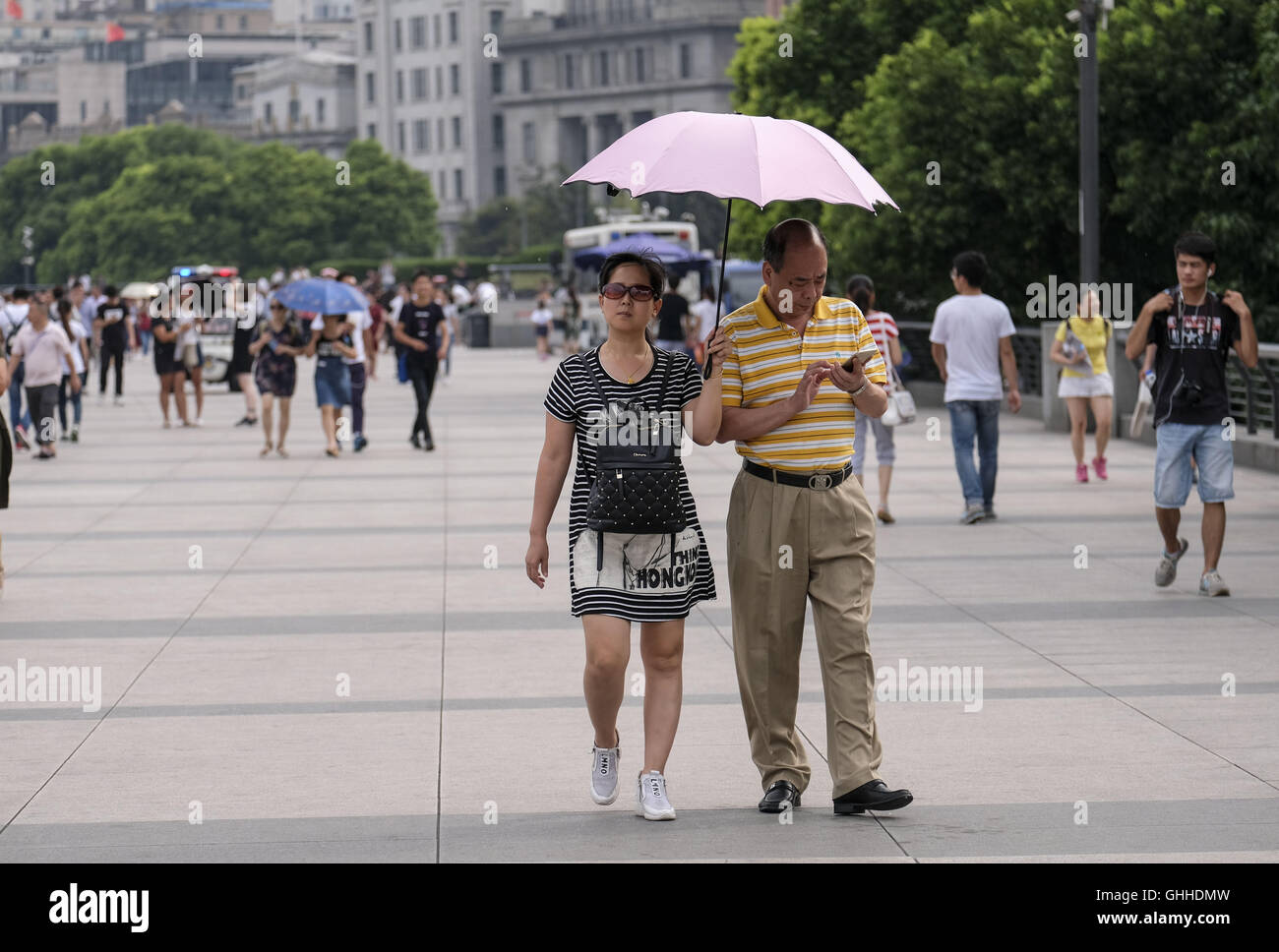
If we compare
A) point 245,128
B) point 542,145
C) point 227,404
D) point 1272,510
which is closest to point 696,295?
point 227,404

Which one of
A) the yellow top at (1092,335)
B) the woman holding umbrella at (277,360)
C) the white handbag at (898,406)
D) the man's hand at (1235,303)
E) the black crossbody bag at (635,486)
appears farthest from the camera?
the woman holding umbrella at (277,360)

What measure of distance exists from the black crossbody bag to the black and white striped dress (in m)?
0.04

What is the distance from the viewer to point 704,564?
245 inches

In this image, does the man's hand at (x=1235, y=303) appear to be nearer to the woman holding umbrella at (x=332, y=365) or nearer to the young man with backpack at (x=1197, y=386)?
the young man with backpack at (x=1197, y=386)

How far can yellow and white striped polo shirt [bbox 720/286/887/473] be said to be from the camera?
6188 millimetres

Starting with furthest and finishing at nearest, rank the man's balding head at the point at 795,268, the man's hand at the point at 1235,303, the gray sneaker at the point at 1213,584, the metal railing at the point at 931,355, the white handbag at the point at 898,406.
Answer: the metal railing at the point at 931,355
the white handbag at the point at 898,406
the gray sneaker at the point at 1213,584
the man's hand at the point at 1235,303
the man's balding head at the point at 795,268

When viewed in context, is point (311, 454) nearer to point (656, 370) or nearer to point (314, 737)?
point (314, 737)

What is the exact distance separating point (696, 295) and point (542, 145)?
288 ft

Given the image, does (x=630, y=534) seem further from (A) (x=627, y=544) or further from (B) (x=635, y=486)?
(B) (x=635, y=486)

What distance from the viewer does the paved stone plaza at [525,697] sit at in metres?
6.05

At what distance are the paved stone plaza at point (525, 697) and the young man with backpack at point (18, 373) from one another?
5.88m

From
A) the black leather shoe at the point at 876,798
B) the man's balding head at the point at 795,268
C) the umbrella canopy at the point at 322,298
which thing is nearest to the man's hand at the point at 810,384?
the man's balding head at the point at 795,268

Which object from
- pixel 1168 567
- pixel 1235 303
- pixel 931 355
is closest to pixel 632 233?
pixel 931 355

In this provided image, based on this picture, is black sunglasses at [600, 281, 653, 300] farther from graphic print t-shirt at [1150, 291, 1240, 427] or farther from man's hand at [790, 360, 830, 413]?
graphic print t-shirt at [1150, 291, 1240, 427]
